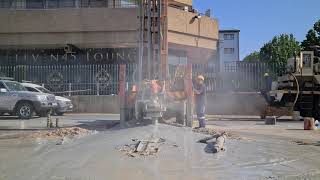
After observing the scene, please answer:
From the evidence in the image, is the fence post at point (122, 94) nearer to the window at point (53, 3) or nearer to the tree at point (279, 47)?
the window at point (53, 3)

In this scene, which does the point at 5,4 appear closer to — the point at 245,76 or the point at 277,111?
the point at 245,76

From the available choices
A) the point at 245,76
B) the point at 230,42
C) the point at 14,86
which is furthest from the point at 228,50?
the point at 14,86

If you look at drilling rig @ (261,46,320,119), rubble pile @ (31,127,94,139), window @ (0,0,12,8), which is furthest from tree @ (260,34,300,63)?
rubble pile @ (31,127,94,139)

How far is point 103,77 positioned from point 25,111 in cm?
799

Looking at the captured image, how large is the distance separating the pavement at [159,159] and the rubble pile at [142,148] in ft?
0.50

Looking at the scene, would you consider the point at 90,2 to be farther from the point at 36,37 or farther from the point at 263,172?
the point at 263,172

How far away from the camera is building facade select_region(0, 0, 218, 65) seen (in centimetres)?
3753

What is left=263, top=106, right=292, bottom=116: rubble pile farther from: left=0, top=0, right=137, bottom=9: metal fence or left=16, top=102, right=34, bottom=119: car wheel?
left=0, top=0, right=137, bottom=9: metal fence

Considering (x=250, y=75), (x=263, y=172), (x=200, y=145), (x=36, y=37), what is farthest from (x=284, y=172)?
(x=36, y=37)

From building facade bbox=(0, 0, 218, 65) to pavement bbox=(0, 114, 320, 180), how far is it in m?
23.8

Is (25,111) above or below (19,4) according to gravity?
below

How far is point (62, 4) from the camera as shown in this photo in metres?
39.3

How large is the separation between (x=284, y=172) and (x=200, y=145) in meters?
2.73

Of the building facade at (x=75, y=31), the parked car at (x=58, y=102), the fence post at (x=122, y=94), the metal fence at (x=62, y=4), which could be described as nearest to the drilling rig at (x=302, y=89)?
the parked car at (x=58, y=102)
